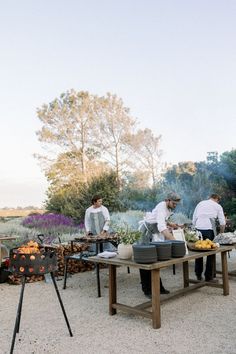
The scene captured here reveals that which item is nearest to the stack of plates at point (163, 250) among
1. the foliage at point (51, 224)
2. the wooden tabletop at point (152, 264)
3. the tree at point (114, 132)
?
the wooden tabletop at point (152, 264)

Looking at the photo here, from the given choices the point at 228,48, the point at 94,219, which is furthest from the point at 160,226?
the point at 228,48

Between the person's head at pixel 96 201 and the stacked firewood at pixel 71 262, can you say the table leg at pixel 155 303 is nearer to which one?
the person's head at pixel 96 201

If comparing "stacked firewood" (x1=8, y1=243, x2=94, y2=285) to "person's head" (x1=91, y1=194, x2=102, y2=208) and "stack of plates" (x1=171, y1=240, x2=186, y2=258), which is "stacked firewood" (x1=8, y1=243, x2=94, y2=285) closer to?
"person's head" (x1=91, y1=194, x2=102, y2=208)

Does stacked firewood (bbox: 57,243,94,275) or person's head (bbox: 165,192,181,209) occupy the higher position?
person's head (bbox: 165,192,181,209)

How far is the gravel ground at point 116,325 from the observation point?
311 centimetres

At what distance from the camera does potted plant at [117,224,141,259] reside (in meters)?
3.88

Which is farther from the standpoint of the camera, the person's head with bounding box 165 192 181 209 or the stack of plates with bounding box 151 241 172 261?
the person's head with bounding box 165 192 181 209

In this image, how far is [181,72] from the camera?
11672mm

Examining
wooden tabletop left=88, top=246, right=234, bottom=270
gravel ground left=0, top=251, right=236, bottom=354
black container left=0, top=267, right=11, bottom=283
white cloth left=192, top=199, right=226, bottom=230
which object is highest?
white cloth left=192, top=199, right=226, bottom=230

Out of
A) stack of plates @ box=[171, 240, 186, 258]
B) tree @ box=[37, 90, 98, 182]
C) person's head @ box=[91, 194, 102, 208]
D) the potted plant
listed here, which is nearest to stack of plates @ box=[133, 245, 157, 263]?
the potted plant

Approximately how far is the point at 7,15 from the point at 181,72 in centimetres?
550

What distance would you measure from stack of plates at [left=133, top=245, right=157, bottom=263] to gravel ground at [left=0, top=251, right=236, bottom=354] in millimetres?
662

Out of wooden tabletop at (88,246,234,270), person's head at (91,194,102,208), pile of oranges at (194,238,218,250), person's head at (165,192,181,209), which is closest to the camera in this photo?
wooden tabletop at (88,246,234,270)

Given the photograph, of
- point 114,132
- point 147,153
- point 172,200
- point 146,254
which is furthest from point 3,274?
point 147,153
